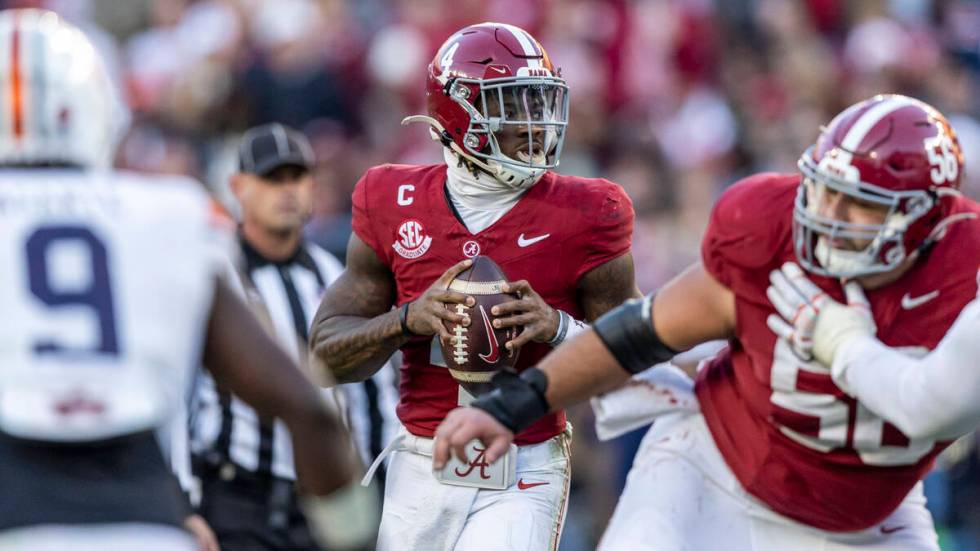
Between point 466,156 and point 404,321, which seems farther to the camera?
point 466,156

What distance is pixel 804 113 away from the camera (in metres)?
9.38

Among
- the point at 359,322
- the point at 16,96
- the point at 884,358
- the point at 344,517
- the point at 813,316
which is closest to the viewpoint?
the point at 16,96

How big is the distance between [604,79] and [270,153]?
396 centimetres

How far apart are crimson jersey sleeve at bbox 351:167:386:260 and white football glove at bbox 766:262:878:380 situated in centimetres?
131

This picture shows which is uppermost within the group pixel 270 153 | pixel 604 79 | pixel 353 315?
pixel 353 315

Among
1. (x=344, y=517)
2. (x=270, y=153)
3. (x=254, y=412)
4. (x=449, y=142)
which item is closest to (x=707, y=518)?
(x=344, y=517)

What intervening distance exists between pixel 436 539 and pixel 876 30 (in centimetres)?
648

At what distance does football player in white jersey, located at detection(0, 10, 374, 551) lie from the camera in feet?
9.01

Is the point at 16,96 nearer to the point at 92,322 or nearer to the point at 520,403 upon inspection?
the point at 92,322

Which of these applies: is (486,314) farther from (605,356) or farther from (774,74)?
(774,74)

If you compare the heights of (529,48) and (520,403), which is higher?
(529,48)

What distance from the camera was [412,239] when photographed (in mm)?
4402

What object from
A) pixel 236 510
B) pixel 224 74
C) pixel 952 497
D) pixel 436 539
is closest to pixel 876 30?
pixel 952 497

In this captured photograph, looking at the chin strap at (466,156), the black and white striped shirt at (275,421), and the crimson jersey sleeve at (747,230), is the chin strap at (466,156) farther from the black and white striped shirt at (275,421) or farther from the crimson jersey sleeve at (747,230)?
the black and white striped shirt at (275,421)
